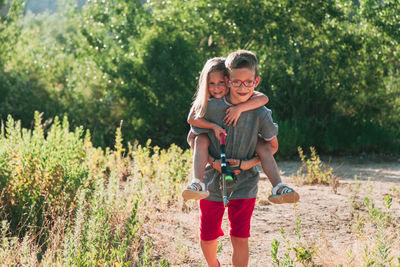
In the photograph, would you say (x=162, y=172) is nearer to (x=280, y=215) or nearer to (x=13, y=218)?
(x=280, y=215)

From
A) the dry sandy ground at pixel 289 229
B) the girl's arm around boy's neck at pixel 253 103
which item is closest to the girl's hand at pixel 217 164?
the girl's arm around boy's neck at pixel 253 103

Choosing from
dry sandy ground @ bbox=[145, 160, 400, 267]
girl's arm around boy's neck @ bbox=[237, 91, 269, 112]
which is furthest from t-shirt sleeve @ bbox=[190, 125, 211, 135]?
dry sandy ground @ bbox=[145, 160, 400, 267]

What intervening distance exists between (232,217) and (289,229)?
1.63 meters

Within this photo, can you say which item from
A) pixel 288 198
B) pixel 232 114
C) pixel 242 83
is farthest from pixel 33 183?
pixel 288 198

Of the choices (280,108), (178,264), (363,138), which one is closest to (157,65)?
(280,108)

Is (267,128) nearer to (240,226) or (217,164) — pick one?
(217,164)

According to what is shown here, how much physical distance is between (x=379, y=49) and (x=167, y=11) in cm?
478

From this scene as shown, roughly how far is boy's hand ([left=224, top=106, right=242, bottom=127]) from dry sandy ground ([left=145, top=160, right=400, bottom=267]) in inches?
38.1

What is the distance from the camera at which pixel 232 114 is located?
2.57 meters

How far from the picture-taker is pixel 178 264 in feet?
11.3

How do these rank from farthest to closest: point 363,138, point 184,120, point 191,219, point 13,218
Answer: point 184,120 < point 363,138 < point 191,219 < point 13,218

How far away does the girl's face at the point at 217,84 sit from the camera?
264 centimetres

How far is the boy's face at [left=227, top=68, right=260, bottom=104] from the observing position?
2.54 m

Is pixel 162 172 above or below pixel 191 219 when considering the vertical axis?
above
